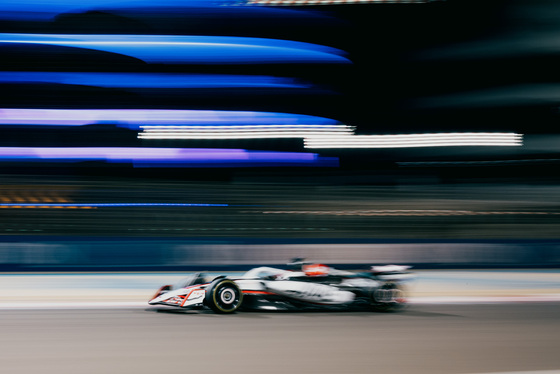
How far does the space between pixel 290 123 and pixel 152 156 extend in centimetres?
412

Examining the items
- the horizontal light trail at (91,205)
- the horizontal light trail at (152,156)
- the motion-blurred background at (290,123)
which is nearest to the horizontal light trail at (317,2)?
the motion-blurred background at (290,123)

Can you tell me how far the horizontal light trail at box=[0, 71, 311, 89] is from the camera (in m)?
17.7

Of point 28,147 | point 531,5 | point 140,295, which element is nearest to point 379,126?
point 531,5

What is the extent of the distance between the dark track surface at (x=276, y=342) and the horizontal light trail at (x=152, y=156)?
31.8 feet

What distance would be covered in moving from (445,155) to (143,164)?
9.30 meters

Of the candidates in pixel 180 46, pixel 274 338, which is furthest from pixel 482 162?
pixel 274 338

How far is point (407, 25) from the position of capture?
843 inches

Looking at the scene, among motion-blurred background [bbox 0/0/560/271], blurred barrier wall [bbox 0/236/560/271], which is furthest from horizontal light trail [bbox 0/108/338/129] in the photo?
blurred barrier wall [bbox 0/236/560/271]

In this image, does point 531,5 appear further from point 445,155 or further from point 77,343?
point 77,343

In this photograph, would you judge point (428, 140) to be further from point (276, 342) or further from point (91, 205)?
point (276, 342)

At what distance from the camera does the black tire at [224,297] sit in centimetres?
720

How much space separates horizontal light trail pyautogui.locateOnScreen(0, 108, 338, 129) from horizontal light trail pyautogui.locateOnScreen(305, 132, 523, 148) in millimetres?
2086

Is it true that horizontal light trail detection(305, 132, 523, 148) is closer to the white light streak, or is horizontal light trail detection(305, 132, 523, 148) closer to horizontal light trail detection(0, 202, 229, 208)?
the white light streak

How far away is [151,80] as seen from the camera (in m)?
18.3
